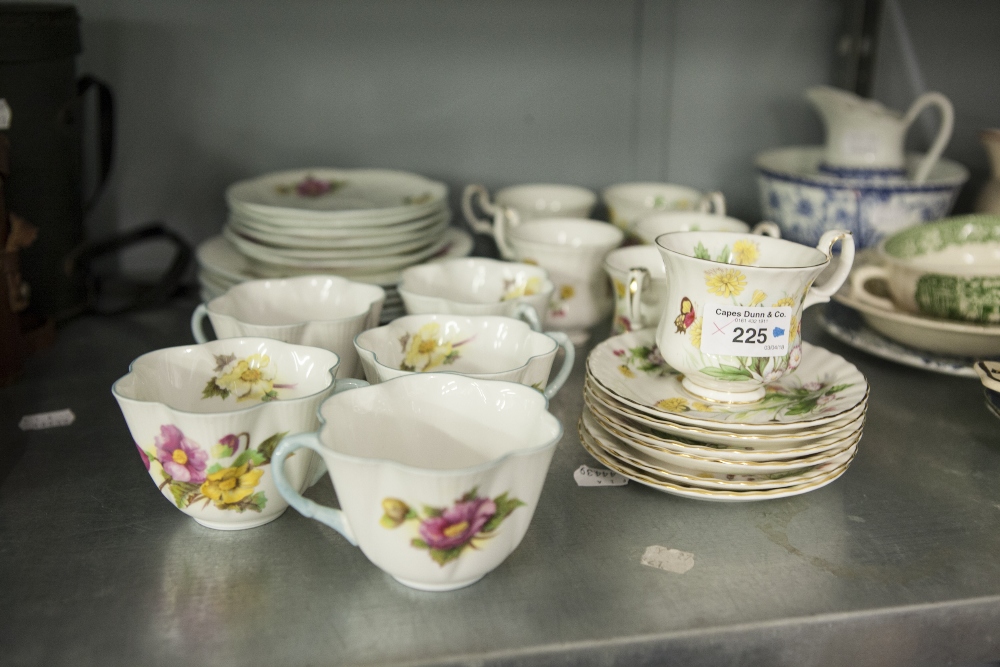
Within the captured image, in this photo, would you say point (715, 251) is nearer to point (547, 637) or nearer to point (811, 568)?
point (811, 568)

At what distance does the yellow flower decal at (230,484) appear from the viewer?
25.0 inches

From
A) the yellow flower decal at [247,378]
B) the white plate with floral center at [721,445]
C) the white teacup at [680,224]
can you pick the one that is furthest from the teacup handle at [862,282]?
the yellow flower decal at [247,378]

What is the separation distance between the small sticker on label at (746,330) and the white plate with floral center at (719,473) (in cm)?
10

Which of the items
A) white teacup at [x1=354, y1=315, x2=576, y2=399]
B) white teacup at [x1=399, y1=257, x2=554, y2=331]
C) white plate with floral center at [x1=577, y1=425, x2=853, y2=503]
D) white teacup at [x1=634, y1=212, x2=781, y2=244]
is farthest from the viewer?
white teacup at [x1=634, y1=212, x2=781, y2=244]

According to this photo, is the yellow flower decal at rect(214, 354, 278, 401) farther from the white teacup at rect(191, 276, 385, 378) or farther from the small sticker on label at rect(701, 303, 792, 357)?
the small sticker on label at rect(701, 303, 792, 357)

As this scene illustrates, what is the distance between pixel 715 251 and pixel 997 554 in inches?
13.4

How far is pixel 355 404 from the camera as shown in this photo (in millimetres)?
641

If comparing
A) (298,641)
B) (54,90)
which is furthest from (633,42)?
(298,641)

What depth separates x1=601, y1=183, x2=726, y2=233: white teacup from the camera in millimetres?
1178

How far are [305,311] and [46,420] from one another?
0.87 ft

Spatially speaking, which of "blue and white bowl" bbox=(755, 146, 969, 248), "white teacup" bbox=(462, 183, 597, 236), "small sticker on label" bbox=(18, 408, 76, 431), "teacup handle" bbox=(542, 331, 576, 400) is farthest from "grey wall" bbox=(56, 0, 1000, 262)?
"teacup handle" bbox=(542, 331, 576, 400)

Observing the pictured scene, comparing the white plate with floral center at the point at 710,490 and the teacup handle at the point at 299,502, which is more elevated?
the teacup handle at the point at 299,502

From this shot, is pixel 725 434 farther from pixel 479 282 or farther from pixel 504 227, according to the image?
pixel 504 227

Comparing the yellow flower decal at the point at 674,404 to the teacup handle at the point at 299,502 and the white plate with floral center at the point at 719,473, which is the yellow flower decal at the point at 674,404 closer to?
the white plate with floral center at the point at 719,473
